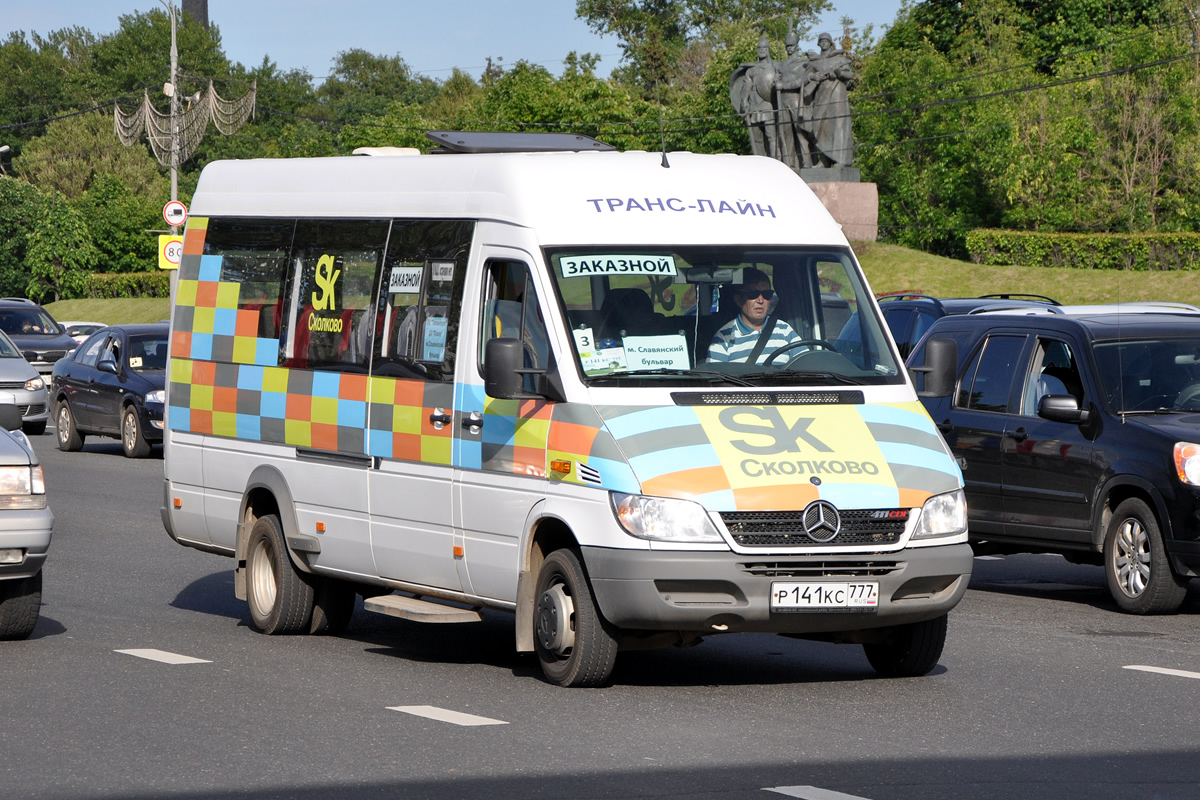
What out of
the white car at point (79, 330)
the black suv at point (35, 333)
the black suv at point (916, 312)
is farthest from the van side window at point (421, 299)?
the white car at point (79, 330)

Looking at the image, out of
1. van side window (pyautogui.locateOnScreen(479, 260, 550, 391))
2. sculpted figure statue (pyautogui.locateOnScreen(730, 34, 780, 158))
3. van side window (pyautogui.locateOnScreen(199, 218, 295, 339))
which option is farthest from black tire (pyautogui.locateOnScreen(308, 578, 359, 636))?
sculpted figure statue (pyautogui.locateOnScreen(730, 34, 780, 158))

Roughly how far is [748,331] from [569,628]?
1.59 m

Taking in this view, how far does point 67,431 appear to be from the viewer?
25.3 metres

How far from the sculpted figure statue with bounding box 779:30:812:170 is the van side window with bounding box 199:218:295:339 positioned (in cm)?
3796

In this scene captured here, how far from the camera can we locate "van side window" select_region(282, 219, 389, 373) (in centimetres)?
988

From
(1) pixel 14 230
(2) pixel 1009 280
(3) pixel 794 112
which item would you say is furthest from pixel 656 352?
(1) pixel 14 230

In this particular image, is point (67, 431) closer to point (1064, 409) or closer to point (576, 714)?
point (1064, 409)

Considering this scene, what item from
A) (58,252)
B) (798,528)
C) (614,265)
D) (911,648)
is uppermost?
(58,252)

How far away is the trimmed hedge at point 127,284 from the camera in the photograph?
271ft

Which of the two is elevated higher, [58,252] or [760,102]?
[760,102]

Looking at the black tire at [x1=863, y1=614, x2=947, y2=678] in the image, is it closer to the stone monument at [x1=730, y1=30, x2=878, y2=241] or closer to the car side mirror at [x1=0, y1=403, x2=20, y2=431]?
the car side mirror at [x1=0, y1=403, x2=20, y2=431]

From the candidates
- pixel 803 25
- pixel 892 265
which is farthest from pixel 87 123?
pixel 892 265

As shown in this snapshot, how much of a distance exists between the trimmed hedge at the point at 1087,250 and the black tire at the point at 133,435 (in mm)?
33865

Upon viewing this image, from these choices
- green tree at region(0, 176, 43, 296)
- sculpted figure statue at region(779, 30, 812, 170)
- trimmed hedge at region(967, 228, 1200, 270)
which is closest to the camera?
sculpted figure statue at region(779, 30, 812, 170)
